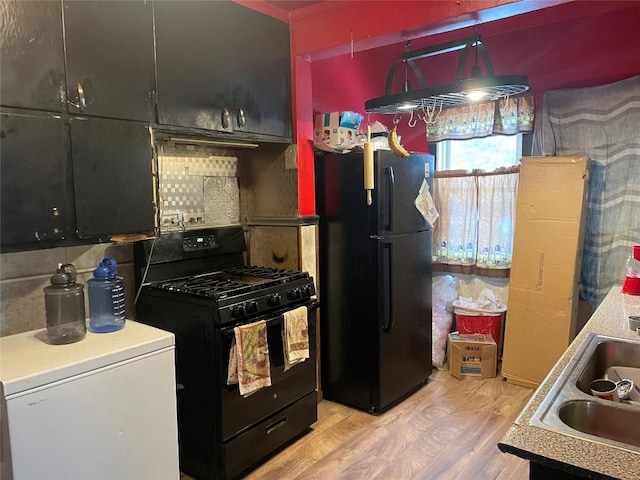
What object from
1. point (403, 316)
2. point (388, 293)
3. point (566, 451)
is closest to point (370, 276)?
point (388, 293)

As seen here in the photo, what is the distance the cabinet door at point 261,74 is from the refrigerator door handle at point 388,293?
0.93m

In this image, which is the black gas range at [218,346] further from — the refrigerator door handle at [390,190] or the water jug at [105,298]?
the refrigerator door handle at [390,190]

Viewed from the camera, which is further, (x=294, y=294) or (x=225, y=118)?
(x=294, y=294)

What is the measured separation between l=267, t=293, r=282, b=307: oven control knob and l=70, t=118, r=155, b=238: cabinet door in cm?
67

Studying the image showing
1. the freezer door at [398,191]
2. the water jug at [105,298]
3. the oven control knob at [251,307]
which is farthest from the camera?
the freezer door at [398,191]

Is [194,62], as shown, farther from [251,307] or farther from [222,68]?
[251,307]

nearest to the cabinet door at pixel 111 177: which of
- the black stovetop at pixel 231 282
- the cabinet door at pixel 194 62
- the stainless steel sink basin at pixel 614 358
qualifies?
the cabinet door at pixel 194 62

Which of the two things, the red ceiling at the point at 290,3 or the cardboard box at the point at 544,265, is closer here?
the red ceiling at the point at 290,3

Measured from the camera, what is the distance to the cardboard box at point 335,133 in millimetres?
3133

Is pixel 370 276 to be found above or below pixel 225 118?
below

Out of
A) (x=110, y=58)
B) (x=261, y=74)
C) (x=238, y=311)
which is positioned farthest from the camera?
(x=261, y=74)

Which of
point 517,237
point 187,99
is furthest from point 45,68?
point 517,237

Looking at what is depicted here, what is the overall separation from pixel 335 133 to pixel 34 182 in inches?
74.1

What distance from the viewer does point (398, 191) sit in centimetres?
298
